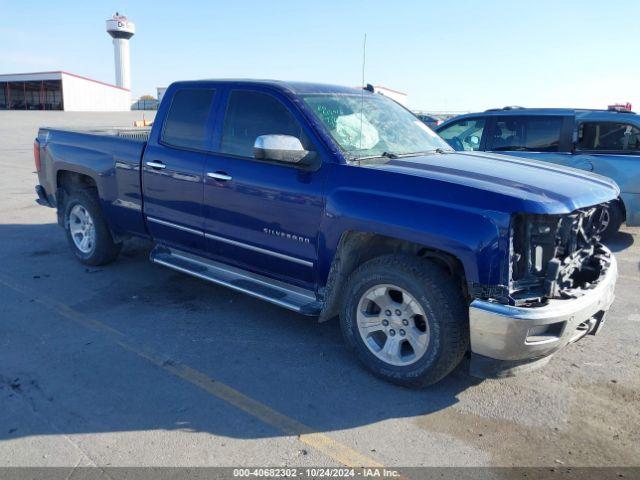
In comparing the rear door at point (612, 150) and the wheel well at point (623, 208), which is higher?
the rear door at point (612, 150)

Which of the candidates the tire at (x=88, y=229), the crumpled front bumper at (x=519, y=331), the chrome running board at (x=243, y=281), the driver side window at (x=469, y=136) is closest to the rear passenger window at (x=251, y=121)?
the chrome running board at (x=243, y=281)

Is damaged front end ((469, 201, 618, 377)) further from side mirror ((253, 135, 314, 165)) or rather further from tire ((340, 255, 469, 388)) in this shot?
side mirror ((253, 135, 314, 165))

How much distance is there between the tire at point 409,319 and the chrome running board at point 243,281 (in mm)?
377

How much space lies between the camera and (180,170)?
4840 mm

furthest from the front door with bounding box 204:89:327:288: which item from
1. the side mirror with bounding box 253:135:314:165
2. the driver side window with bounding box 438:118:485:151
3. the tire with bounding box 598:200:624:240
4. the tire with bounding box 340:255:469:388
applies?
the tire with bounding box 598:200:624:240

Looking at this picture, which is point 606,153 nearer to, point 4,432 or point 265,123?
point 265,123

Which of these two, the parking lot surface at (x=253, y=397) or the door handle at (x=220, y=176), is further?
the door handle at (x=220, y=176)

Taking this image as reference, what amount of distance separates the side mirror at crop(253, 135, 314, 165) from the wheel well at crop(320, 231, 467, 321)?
0.64 metres

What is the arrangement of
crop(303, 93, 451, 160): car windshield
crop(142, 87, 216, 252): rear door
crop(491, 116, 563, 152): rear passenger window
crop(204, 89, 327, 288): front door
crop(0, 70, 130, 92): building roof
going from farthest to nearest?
1. crop(0, 70, 130, 92): building roof
2. crop(491, 116, 563, 152): rear passenger window
3. crop(142, 87, 216, 252): rear door
4. crop(303, 93, 451, 160): car windshield
5. crop(204, 89, 327, 288): front door

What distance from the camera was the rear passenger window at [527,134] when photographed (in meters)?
7.71

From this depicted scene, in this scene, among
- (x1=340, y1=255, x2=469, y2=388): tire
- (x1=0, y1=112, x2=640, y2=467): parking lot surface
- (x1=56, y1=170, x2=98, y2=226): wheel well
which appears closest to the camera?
(x1=0, y1=112, x2=640, y2=467): parking lot surface

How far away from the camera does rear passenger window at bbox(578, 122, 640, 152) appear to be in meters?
7.39

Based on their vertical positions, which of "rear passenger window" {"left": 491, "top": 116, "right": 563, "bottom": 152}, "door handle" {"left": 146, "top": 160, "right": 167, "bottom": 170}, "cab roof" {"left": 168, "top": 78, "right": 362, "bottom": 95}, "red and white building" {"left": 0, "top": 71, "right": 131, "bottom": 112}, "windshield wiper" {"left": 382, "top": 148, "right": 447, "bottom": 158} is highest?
"red and white building" {"left": 0, "top": 71, "right": 131, "bottom": 112}

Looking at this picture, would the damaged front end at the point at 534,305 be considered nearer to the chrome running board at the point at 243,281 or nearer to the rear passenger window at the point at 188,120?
the chrome running board at the point at 243,281
